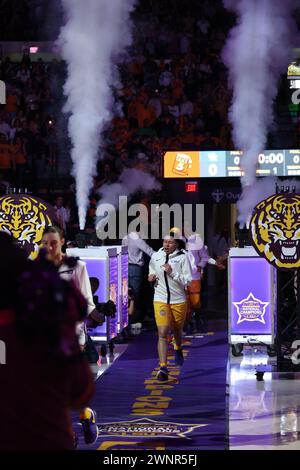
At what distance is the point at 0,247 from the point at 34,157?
1773 cm

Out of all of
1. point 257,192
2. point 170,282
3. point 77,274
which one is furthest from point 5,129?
point 77,274

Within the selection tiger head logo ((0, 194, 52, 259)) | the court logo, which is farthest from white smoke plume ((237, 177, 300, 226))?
the court logo

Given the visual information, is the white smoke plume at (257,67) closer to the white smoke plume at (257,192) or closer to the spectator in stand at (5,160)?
the white smoke plume at (257,192)

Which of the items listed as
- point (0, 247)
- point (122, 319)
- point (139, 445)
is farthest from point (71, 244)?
point (0, 247)

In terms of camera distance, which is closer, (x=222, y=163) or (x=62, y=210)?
(x=62, y=210)

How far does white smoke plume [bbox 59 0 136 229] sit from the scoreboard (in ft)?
5.13

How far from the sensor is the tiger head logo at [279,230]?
1198 centimetres

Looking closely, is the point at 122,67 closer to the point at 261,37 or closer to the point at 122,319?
the point at 261,37

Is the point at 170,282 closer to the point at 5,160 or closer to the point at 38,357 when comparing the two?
the point at 38,357

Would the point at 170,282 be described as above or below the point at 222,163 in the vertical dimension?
below

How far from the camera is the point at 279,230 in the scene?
474 inches

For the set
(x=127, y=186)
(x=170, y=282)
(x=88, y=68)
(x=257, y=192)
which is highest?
(x=88, y=68)

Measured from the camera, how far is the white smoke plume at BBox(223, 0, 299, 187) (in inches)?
798

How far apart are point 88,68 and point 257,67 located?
4.02 meters
